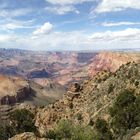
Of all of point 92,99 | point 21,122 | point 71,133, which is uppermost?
point 92,99

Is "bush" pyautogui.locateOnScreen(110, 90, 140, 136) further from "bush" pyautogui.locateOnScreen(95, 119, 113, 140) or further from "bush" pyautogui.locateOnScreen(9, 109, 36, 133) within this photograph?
"bush" pyautogui.locateOnScreen(9, 109, 36, 133)

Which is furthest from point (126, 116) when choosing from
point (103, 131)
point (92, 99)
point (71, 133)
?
point (92, 99)

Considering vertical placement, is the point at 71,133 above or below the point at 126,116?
below

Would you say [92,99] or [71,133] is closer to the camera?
[71,133]

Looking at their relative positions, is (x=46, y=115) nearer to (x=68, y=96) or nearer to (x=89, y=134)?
(x=68, y=96)

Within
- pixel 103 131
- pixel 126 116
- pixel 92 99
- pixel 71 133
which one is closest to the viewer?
pixel 71 133

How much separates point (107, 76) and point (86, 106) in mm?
26444

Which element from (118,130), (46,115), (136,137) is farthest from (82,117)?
(136,137)

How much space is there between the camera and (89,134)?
9694 centimetres

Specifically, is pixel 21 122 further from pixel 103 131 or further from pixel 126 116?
pixel 126 116

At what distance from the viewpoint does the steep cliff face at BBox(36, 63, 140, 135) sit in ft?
484

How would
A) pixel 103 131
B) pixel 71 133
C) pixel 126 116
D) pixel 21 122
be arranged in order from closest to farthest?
1. pixel 71 133
2. pixel 126 116
3. pixel 103 131
4. pixel 21 122

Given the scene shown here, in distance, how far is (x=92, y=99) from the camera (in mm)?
163000

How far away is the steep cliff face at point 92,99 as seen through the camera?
147375mm
